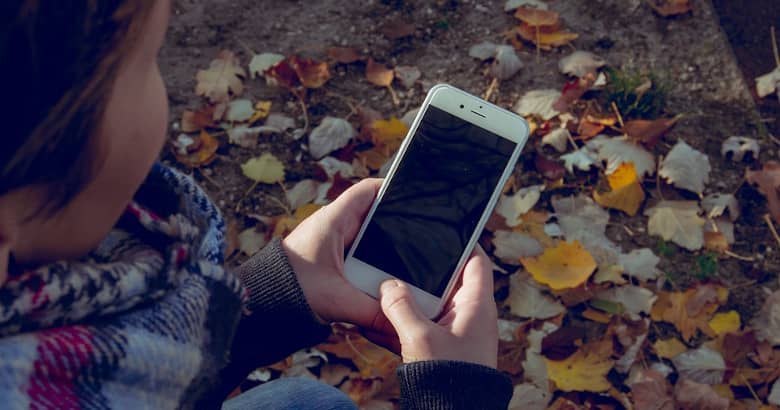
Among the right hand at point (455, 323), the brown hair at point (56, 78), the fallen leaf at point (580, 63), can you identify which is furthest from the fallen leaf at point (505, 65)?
the brown hair at point (56, 78)

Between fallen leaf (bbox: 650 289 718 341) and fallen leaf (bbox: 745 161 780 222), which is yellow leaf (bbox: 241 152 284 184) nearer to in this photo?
fallen leaf (bbox: 650 289 718 341)

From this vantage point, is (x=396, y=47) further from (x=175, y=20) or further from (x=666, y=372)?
(x=666, y=372)

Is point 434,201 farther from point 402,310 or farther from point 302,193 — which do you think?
point 302,193

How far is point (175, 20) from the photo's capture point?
98.3 inches

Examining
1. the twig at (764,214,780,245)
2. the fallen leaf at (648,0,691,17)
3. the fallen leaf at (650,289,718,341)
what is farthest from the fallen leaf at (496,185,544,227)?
the fallen leaf at (648,0,691,17)

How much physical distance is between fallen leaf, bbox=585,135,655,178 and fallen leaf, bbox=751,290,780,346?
0.46 m

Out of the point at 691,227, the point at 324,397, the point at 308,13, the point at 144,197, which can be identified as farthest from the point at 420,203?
the point at 308,13

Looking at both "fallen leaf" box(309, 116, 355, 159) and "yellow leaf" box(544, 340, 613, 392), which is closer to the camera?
"yellow leaf" box(544, 340, 613, 392)

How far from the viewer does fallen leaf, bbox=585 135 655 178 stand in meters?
2.06

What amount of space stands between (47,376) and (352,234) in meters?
0.76

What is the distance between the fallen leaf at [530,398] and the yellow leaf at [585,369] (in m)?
0.04

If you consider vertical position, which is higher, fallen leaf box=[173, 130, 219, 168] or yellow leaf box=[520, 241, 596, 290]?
fallen leaf box=[173, 130, 219, 168]

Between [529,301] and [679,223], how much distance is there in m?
0.48

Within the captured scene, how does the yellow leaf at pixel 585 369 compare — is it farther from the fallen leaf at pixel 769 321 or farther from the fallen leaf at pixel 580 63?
the fallen leaf at pixel 580 63
